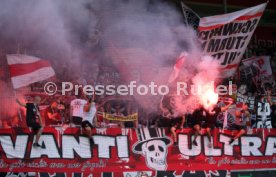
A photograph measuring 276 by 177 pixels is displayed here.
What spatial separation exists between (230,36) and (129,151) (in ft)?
10.0

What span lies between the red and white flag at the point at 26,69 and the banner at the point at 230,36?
343cm

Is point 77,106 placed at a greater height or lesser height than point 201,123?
greater

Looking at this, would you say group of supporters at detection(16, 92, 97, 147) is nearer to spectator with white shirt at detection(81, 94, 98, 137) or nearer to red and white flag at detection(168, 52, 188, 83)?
spectator with white shirt at detection(81, 94, 98, 137)

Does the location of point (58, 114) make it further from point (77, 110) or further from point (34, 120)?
point (34, 120)

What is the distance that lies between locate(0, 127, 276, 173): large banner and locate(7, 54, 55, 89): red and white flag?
2.04 m

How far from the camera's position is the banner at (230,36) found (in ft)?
29.1

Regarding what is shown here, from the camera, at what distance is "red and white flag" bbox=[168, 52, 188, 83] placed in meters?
9.41

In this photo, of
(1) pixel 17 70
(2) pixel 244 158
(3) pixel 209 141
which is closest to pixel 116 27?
(1) pixel 17 70

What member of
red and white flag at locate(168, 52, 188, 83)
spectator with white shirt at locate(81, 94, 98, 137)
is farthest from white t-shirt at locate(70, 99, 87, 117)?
red and white flag at locate(168, 52, 188, 83)

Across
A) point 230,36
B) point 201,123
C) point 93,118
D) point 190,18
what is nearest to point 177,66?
point 190,18

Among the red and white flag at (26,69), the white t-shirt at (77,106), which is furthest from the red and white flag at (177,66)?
the red and white flag at (26,69)

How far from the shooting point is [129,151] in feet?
27.2

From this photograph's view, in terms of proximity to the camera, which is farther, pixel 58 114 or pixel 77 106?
pixel 58 114

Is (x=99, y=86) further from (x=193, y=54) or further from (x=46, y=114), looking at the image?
(x=193, y=54)
